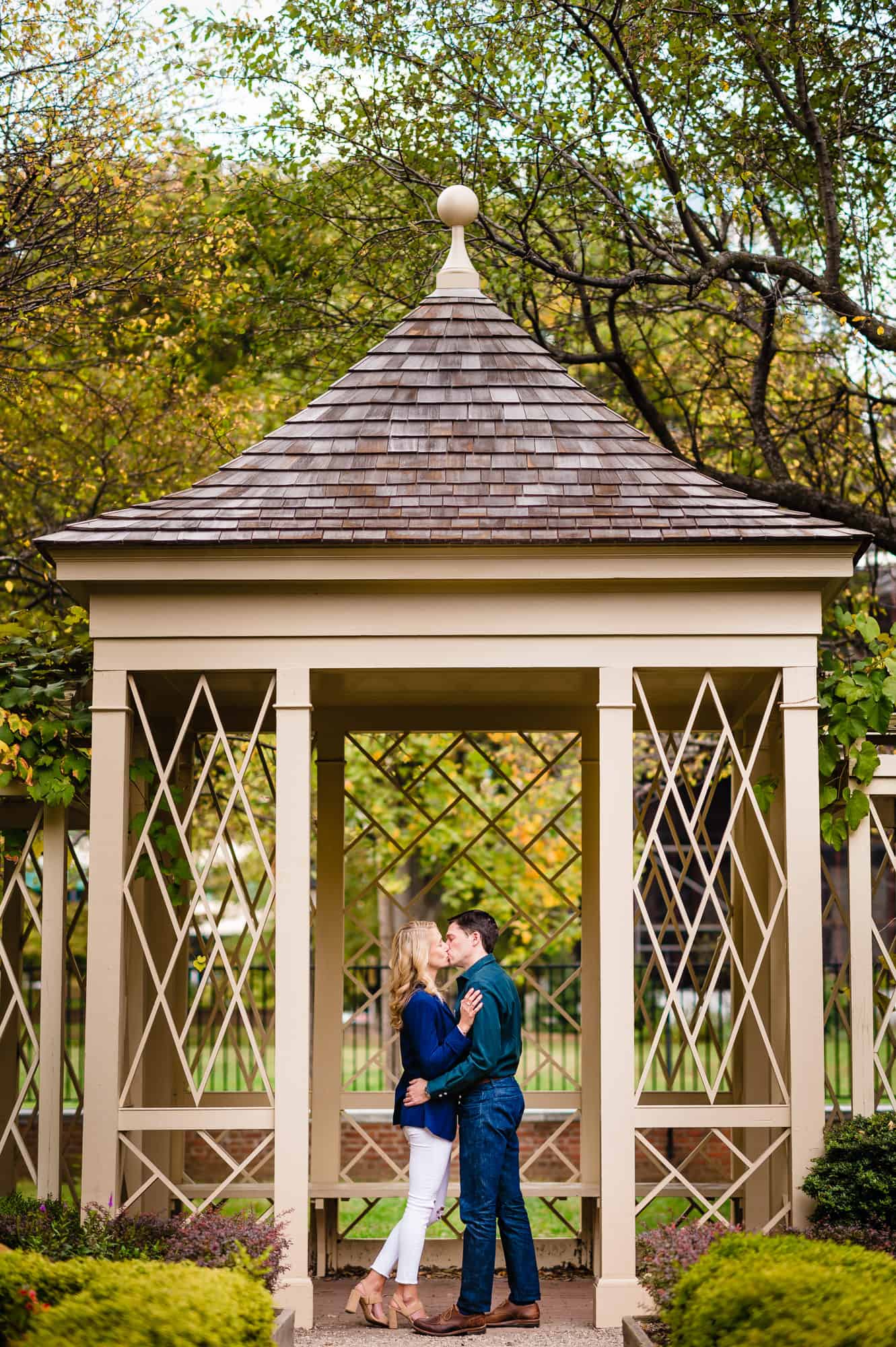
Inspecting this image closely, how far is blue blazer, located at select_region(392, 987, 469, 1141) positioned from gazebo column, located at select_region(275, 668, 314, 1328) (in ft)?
1.54

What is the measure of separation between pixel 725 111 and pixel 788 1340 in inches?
397

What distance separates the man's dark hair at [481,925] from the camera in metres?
6.60

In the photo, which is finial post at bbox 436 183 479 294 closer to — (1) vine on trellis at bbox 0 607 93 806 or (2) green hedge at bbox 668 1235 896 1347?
(1) vine on trellis at bbox 0 607 93 806

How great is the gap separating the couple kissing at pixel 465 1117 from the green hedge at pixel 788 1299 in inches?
57.1

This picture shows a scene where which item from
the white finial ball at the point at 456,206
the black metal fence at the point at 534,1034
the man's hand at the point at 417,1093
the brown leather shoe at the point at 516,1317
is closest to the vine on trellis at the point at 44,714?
the man's hand at the point at 417,1093

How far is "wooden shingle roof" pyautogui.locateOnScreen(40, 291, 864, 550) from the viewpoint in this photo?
6.59 m

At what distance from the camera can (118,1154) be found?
646 cm

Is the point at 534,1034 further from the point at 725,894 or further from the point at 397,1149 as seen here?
the point at 725,894

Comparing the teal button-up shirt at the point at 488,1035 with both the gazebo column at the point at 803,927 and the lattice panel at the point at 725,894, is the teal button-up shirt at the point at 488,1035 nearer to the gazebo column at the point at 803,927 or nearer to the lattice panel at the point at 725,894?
the lattice panel at the point at 725,894

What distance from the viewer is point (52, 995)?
22.7 feet

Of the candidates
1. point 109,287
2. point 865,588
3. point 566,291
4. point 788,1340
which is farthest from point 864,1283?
point 865,588

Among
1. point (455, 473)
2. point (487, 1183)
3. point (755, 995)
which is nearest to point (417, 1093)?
point (487, 1183)

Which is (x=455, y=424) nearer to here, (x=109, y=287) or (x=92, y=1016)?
(x=92, y=1016)

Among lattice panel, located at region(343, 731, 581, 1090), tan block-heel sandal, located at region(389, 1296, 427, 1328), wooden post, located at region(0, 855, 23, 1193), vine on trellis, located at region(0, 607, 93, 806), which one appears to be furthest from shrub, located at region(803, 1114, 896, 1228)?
lattice panel, located at region(343, 731, 581, 1090)
